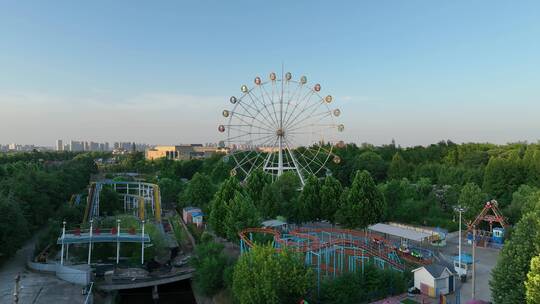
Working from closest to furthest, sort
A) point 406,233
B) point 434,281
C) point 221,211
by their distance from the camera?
1. point 434,281
2. point 406,233
3. point 221,211

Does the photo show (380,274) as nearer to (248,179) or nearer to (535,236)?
(535,236)

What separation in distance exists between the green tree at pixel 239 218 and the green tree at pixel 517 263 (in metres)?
18.3

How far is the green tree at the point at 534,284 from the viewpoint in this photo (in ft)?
46.1

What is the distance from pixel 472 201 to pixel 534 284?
27.7m

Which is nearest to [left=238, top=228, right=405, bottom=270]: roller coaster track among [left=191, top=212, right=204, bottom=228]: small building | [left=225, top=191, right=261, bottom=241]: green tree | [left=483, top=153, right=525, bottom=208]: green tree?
[left=225, top=191, right=261, bottom=241]: green tree

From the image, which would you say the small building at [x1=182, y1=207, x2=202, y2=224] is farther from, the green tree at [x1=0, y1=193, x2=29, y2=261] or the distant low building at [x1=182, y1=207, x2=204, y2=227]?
the green tree at [x1=0, y1=193, x2=29, y2=261]

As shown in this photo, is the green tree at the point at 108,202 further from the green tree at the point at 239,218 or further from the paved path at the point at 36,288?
the green tree at the point at 239,218

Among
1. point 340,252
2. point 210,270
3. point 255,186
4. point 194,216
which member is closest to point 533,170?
point 255,186

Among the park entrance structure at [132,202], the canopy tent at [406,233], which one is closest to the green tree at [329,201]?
the canopy tent at [406,233]

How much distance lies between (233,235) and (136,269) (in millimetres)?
7549

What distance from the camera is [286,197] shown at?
141 feet

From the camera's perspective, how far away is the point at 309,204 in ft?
→ 123

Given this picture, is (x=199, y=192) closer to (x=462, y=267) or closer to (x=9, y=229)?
(x=9, y=229)

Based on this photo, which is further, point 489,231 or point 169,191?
point 169,191
